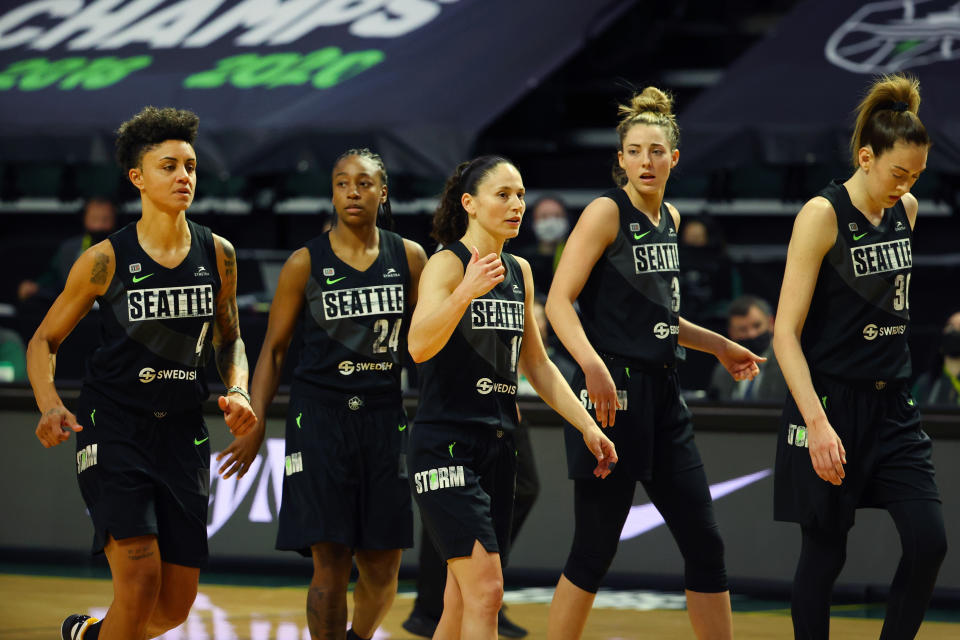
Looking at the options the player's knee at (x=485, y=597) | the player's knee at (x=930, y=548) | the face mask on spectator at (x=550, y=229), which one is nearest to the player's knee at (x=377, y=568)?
the player's knee at (x=485, y=597)

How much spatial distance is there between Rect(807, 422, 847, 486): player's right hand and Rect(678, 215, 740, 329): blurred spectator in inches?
175

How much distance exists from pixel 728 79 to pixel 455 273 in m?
7.49

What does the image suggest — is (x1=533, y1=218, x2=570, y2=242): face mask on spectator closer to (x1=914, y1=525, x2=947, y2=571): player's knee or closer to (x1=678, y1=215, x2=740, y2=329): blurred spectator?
(x1=678, y1=215, x2=740, y2=329): blurred spectator

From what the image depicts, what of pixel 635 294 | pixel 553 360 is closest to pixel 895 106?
pixel 635 294

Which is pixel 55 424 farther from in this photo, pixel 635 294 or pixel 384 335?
pixel 635 294

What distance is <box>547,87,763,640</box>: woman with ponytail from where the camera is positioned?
17.4 ft

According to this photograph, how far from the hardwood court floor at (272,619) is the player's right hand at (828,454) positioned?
6.94ft

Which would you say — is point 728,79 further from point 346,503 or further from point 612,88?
point 346,503

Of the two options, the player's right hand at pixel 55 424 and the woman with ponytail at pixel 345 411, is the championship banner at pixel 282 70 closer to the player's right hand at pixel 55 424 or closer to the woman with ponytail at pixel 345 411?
Answer: the woman with ponytail at pixel 345 411

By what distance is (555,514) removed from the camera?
25.3 ft

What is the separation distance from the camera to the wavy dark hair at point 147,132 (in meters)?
5.16

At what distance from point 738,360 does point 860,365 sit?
73 centimetres

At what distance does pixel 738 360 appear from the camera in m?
5.59

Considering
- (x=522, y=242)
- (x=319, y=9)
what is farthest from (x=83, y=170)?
(x=522, y=242)
